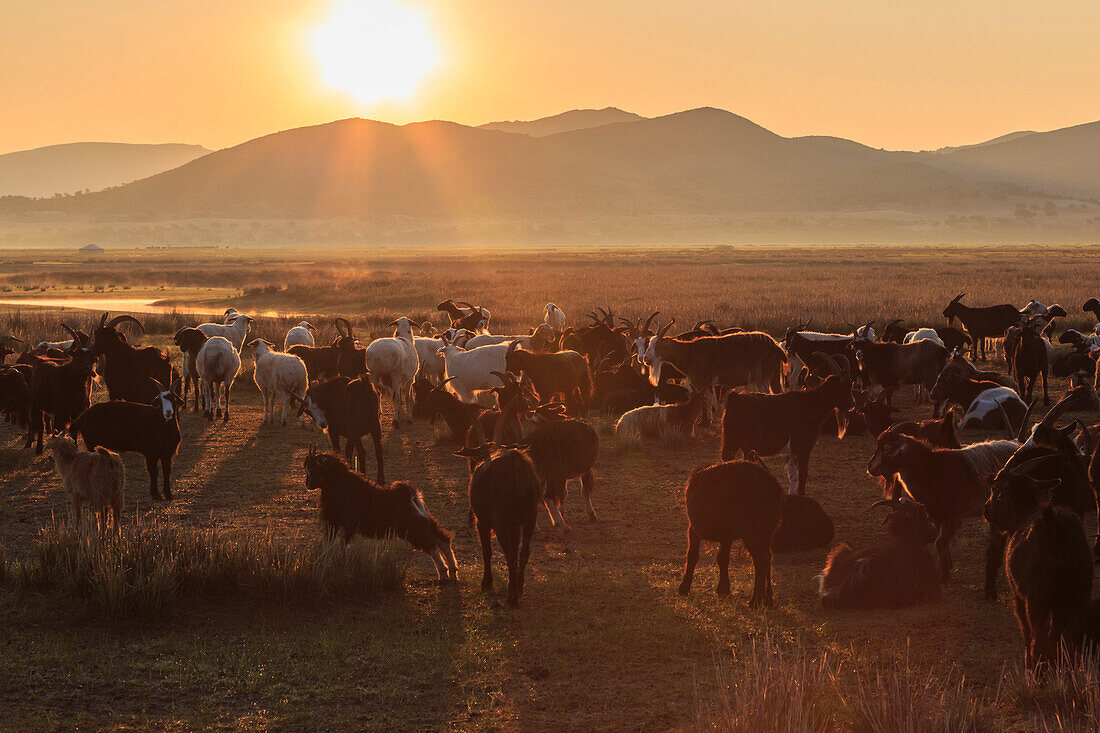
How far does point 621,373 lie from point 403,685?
12832 mm

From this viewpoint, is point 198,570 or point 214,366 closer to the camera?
point 198,570

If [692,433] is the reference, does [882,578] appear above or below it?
above

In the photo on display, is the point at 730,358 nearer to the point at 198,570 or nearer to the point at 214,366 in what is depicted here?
the point at 214,366

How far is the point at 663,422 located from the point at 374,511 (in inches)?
296

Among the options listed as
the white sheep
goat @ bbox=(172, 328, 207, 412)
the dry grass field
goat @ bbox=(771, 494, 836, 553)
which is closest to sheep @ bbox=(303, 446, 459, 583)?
the dry grass field

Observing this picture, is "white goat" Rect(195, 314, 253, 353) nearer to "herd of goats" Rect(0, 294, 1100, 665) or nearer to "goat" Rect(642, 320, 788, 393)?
"herd of goats" Rect(0, 294, 1100, 665)

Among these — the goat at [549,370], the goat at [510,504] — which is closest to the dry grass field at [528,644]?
the goat at [510,504]

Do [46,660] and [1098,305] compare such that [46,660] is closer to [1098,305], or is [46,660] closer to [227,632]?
[227,632]

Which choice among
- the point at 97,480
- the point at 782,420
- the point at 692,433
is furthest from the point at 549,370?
the point at 97,480

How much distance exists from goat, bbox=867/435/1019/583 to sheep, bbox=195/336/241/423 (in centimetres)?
1209

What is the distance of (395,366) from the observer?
56.9ft

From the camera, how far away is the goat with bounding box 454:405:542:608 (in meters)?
8.25

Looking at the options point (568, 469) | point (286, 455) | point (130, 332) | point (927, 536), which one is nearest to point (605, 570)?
point (568, 469)

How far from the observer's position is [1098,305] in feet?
81.8
